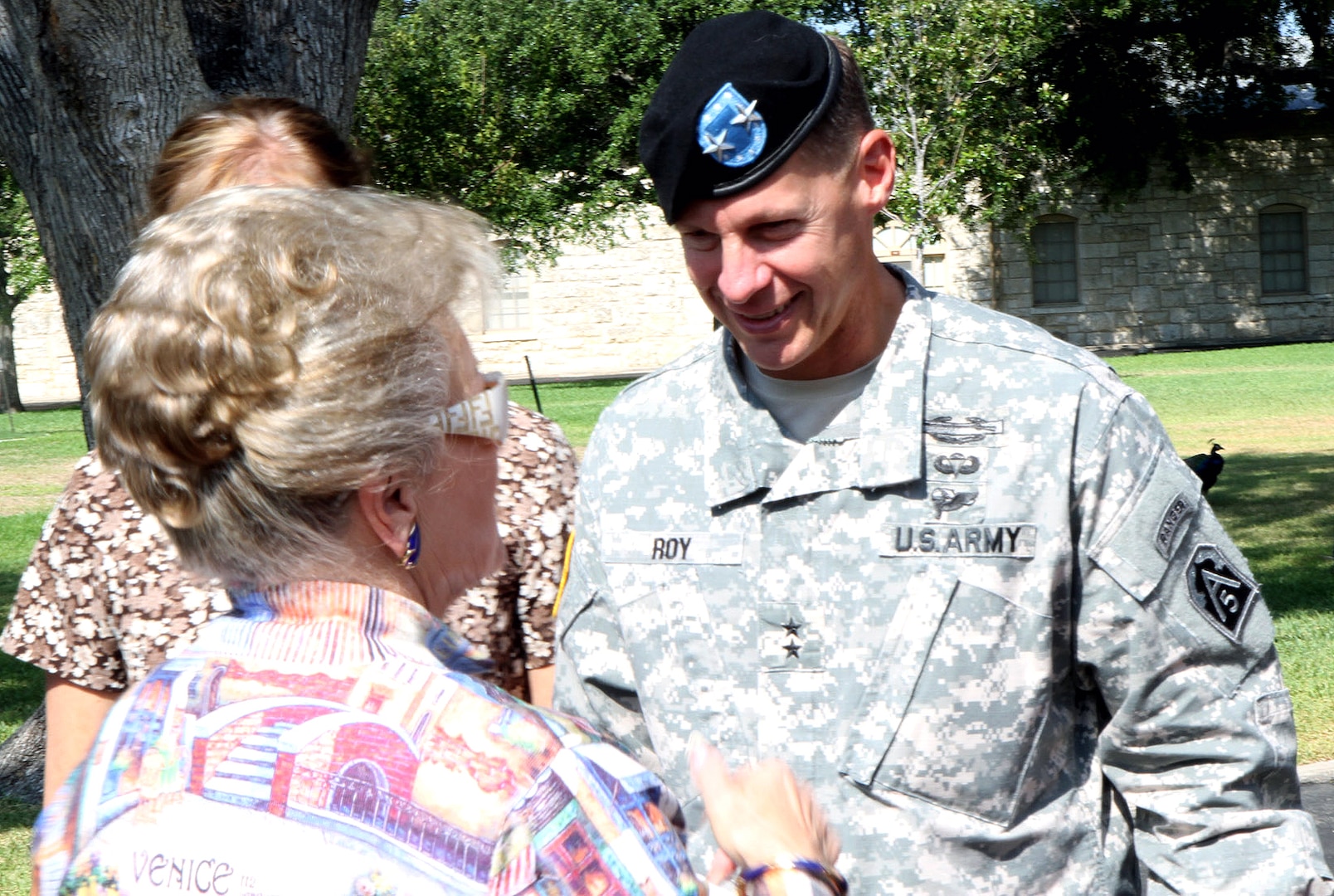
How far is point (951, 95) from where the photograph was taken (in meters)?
25.9

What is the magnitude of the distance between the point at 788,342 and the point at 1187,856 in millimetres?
886

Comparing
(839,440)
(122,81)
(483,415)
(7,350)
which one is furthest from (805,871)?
(7,350)

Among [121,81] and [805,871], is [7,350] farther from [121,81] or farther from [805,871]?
[805,871]

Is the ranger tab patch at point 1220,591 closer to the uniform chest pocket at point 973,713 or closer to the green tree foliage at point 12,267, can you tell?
the uniform chest pocket at point 973,713

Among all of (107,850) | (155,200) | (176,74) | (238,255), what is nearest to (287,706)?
(107,850)

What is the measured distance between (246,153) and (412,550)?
119 centimetres

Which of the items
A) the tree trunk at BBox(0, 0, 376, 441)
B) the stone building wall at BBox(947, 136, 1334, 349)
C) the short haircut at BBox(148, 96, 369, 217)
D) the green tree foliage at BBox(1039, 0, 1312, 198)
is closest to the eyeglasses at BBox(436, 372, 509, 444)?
the short haircut at BBox(148, 96, 369, 217)

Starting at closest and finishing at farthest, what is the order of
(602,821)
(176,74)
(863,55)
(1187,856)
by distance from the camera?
(602,821)
(1187,856)
(176,74)
(863,55)

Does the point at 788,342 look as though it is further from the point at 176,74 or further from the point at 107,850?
the point at 176,74

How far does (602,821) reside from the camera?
1279mm

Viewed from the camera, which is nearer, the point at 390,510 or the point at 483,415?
the point at 390,510

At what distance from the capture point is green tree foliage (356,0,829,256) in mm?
26859

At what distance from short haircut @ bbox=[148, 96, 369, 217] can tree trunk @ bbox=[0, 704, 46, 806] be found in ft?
14.6

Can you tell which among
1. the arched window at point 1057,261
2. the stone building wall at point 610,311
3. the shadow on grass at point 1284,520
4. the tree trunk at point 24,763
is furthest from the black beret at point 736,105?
the arched window at point 1057,261
